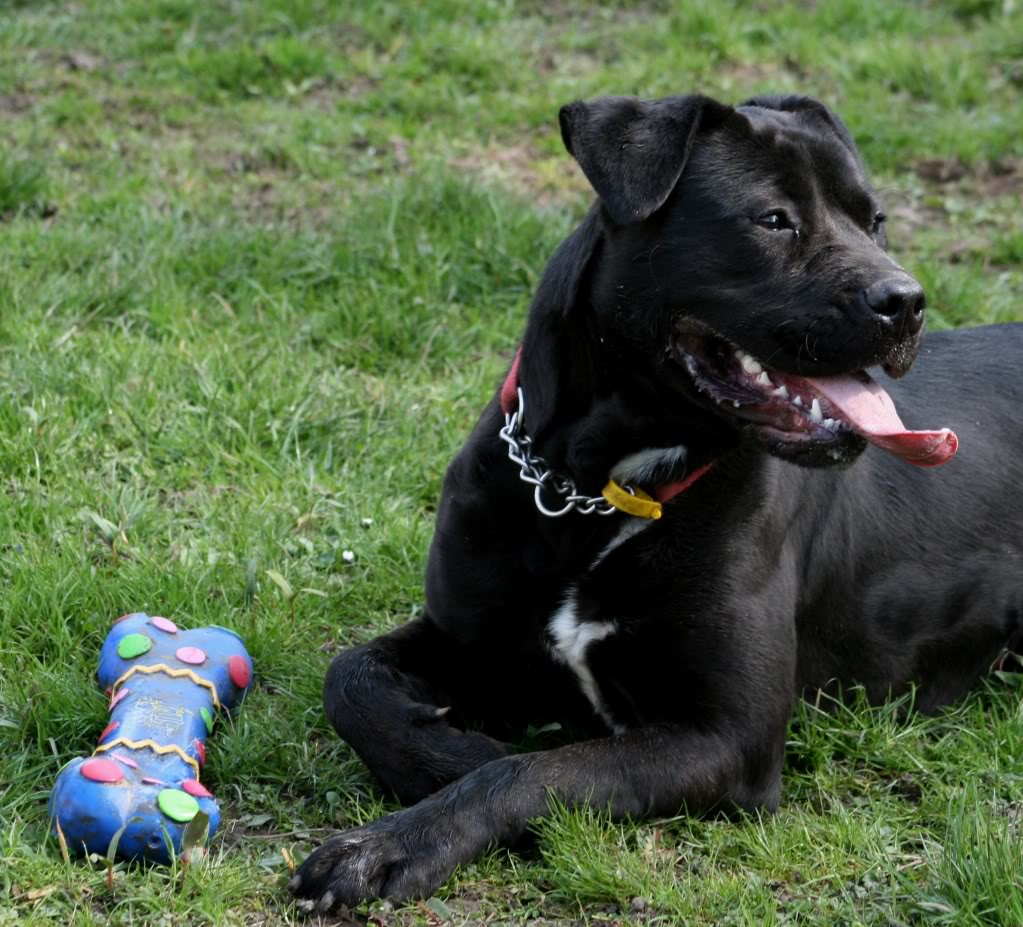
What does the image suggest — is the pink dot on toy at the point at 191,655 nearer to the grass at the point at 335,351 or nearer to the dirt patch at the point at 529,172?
the grass at the point at 335,351

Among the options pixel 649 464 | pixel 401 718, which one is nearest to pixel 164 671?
pixel 401 718

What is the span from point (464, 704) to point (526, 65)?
501 cm

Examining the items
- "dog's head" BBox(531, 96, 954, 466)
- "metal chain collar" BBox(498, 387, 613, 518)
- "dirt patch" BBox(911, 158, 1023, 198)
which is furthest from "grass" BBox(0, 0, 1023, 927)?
"dog's head" BBox(531, 96, 954, 466)

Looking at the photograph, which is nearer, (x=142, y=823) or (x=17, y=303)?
(x=142, y=823)

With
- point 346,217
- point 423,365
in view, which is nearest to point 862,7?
point 346,217

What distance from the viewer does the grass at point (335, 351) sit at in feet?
10.7

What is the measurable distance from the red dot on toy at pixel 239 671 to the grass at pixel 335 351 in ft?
0.26

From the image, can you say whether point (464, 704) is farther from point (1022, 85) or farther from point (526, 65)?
point (1022, 85)

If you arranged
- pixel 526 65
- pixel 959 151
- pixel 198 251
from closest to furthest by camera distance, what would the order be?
pixel 198 251, pixel 959 151, pixel 526 65

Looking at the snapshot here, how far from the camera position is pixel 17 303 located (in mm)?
5551

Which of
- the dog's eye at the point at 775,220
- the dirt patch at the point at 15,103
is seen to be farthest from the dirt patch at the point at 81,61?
the dog's eye at the point at 775,220

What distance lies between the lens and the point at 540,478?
3660mm

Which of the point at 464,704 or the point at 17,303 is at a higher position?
the point at 17,303

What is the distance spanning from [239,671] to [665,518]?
1113 millimetres
